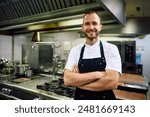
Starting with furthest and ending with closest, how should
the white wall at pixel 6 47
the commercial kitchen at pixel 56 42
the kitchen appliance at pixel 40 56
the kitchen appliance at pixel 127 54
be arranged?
the white wall at pixel 6 47, the kitchen appliance at pixel 40 56, the kitchen appliance at pixel 127 54, the commercial kitchen at pixel 56 42

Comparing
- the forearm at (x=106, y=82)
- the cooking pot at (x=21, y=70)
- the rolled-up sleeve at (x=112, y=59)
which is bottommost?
the cooking pot at (x=21, y=70)

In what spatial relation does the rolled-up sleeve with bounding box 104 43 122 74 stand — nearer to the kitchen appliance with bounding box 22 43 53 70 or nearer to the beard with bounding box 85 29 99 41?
the beard with bounding box 85 29 99 41

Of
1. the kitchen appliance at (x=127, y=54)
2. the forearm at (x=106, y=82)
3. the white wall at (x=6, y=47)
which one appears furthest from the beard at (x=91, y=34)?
the white wall at (x=6, y=47)

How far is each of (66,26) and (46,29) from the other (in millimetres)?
390

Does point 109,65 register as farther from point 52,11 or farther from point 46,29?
point 46,29

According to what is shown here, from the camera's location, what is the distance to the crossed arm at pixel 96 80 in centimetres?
92

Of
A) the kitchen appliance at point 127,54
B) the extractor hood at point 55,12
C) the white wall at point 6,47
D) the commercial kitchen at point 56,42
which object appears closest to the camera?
the extractor hood at point 55,12

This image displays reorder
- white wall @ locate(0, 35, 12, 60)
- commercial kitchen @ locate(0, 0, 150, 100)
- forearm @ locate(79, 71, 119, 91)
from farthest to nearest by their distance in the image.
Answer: white wall @ locate(0, 35, 12, 60) → commercial kitchen @ locate(0, 0, 150, 100) → forearm @ locate(79, 71, 119, 91)

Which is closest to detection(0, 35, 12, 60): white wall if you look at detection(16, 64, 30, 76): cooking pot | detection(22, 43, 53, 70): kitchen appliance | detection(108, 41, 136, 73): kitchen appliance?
detection(22, 43, 53, 70): kitchen appliance

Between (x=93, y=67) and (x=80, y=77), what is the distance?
92 millimetres

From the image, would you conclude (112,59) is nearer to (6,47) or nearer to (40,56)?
(40,56)

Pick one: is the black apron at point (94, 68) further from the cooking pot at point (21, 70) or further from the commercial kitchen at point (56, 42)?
the cooking pot at point (21, 70)

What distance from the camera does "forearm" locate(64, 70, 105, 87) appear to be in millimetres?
928

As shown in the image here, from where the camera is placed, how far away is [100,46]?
3.22 ft
